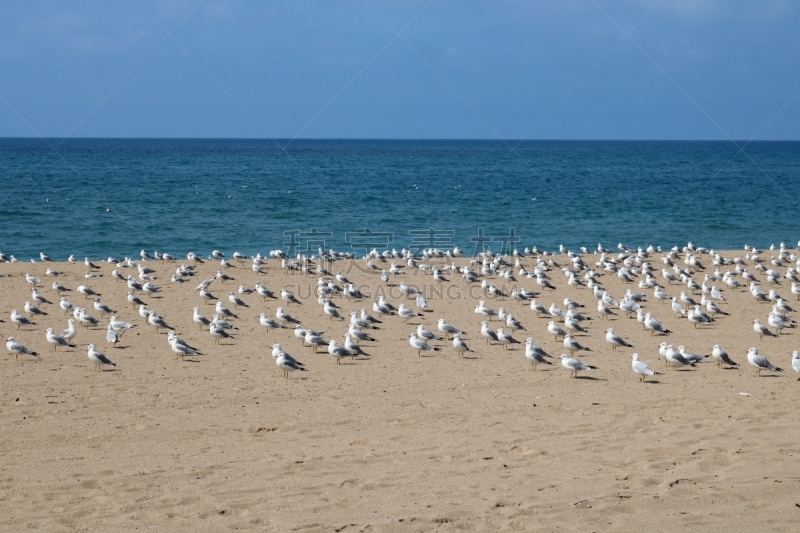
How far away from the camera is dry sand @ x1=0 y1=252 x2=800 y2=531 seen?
7188mm

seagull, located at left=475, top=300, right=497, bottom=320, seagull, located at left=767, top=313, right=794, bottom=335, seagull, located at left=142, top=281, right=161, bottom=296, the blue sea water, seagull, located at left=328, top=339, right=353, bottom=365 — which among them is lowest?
seagull, located at left=328, top=339, right=353, bottom=365

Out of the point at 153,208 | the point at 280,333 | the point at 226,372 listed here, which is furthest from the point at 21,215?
the point at 226,372

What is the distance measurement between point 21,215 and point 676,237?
31.3 metres

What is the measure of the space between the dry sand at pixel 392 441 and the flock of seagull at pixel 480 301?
31 cm

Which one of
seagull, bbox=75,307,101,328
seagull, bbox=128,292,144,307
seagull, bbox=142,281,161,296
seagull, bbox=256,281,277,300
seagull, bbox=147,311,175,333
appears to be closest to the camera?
seagull, bbox=147,311,175,333

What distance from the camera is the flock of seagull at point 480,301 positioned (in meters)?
13.9

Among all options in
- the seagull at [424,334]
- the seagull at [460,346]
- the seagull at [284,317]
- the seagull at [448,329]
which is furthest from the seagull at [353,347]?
the seagull at [284,317]

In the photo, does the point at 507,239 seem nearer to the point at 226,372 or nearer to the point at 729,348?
the point at 729,348

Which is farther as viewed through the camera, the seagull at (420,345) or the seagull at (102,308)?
the seagull at (102,308)

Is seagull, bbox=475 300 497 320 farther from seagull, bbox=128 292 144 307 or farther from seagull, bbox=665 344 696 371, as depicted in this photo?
seagull, bbox=128 292 144 307

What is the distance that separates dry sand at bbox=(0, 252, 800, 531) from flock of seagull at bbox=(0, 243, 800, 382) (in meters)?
0.31

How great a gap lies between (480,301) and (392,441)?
33.3 ft

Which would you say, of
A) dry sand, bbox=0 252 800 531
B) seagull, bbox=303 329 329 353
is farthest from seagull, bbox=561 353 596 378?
seagull, bbox=303 329 329 353

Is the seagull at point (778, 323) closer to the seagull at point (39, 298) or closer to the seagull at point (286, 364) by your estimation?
the seagull at point (286, 364)
